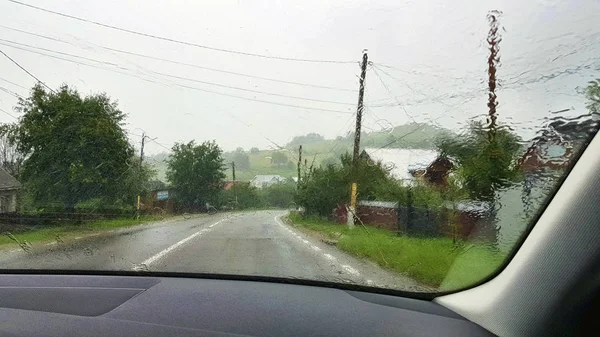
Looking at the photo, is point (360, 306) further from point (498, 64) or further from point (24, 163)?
point (24, 163)

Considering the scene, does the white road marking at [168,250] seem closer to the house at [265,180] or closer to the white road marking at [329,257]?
the house at [265,180]

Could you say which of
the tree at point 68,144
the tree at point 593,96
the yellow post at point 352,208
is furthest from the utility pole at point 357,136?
the tree at point 68,144

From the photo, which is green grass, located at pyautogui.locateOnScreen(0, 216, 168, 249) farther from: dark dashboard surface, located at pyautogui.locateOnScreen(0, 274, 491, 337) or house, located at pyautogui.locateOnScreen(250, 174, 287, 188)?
house, located at pyautogui.locateOnScreen(250, 174, 287, 188)

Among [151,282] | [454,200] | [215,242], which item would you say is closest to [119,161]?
[215,242]

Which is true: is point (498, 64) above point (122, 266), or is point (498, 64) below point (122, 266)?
above

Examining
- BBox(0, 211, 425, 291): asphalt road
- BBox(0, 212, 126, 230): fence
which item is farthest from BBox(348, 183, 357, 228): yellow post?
BBox(0, 212, 126, 230): fence

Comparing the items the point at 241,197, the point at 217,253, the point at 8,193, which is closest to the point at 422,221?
the point at 217,253
